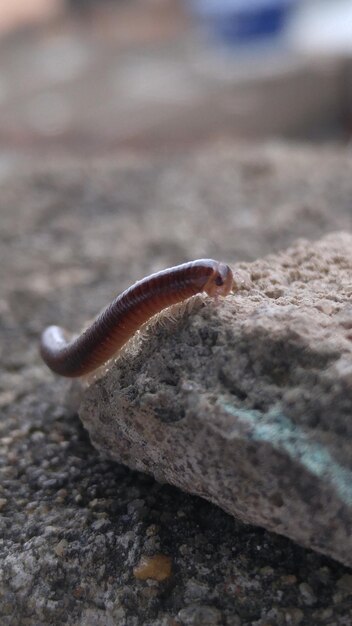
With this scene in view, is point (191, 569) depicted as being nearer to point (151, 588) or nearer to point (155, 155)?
point (151, 588)

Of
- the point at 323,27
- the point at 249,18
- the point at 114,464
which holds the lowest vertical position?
the point at 114,464

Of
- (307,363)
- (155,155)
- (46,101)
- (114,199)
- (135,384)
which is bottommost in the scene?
(135,384)

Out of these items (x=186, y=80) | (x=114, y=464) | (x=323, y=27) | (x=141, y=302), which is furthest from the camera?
(x=186, y=80)

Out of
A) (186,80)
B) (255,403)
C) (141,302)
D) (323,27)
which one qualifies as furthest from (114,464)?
(323,27)

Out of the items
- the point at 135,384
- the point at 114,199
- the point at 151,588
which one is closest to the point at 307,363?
the point at 135,384

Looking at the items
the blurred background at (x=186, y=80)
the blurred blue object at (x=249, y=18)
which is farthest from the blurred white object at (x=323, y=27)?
the blurred blue object at (x=249, y=18)

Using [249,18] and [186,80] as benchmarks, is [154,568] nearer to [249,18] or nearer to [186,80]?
[186,80]
